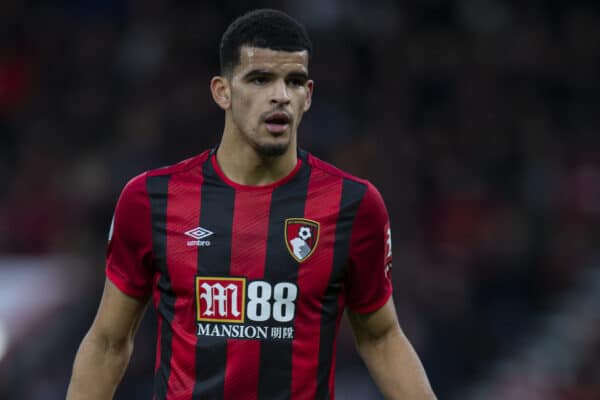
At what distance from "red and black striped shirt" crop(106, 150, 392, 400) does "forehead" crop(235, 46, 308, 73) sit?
0.39 m

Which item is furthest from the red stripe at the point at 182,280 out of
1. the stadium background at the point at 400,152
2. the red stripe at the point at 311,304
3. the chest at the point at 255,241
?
the stadium background at the point at 400,152

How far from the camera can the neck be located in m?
3.79

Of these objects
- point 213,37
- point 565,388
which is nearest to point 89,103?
point 213,37

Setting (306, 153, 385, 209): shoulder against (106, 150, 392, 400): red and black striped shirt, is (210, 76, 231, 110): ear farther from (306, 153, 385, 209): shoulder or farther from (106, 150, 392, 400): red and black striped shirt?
(306, 153, 385, 209): shoulder

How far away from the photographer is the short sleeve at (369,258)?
3799mm

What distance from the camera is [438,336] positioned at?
8.91m

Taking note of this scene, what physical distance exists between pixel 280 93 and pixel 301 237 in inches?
19.4

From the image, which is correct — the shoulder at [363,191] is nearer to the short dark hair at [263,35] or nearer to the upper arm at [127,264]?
the short dark hair at [263,35]

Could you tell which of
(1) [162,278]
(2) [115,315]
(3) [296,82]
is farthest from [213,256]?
(3) [296,82]

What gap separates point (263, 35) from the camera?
3.66 metres

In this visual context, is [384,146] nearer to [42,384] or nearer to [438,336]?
[438,336]

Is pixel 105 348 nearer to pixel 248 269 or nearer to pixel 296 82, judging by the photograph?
pixel 248 269

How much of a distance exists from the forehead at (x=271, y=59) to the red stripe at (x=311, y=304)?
1.60 ft

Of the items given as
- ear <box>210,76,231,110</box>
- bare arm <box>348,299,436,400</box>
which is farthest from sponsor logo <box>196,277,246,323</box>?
ear <box>210,76,231,110</box>
